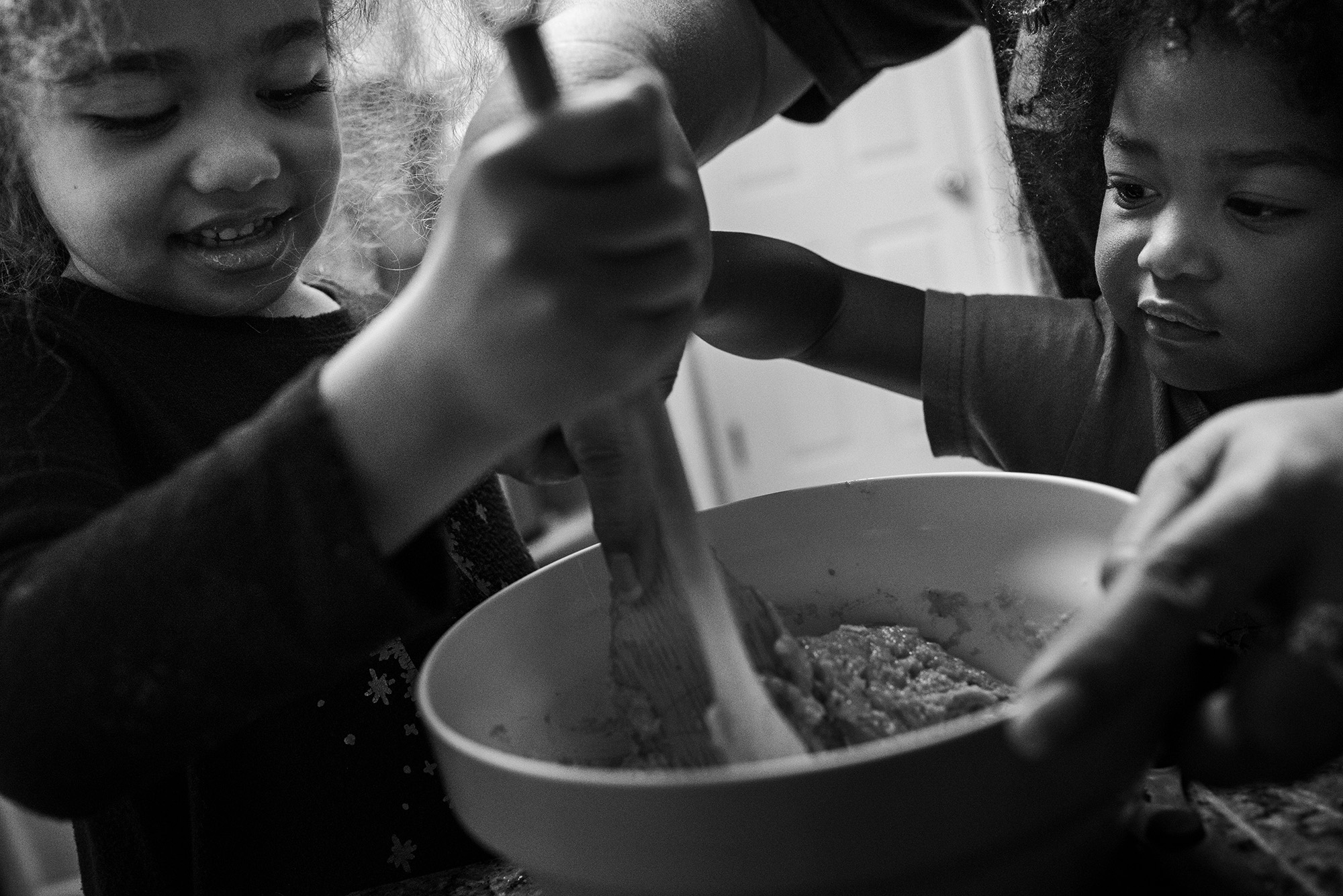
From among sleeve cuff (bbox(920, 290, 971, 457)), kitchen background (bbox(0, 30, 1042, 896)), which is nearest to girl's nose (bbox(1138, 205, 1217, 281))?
sleeve cuff (bbox(920, 290, 971, 457))

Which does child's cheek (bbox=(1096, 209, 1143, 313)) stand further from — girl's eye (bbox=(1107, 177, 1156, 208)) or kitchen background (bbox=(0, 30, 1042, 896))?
kitchen background (bbox=(0, 30, 1042, 896))

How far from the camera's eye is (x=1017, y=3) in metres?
0.81

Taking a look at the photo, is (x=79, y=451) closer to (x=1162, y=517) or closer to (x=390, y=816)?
(x=390, y=816)

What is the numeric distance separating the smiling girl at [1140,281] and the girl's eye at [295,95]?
0.30m

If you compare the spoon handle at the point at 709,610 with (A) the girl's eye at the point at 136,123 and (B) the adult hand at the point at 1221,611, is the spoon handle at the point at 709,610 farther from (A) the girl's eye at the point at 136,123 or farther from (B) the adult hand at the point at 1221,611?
(A) the girl's eye at the point at 136,123

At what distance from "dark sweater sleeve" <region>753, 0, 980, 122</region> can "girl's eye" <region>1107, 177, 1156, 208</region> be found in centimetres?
25

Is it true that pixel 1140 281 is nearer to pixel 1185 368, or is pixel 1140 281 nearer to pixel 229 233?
pixel 1185 368

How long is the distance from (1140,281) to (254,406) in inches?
23.7

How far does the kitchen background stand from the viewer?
3025 mm

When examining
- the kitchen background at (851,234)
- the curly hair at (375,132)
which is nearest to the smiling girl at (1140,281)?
the curly hair at (375,132)

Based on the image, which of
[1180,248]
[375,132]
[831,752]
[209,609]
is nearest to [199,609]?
[209,609]

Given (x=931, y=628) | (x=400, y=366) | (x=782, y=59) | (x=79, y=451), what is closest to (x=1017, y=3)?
(x=782, y=59)

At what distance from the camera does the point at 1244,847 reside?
473mm

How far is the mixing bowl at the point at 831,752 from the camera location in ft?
1.17
